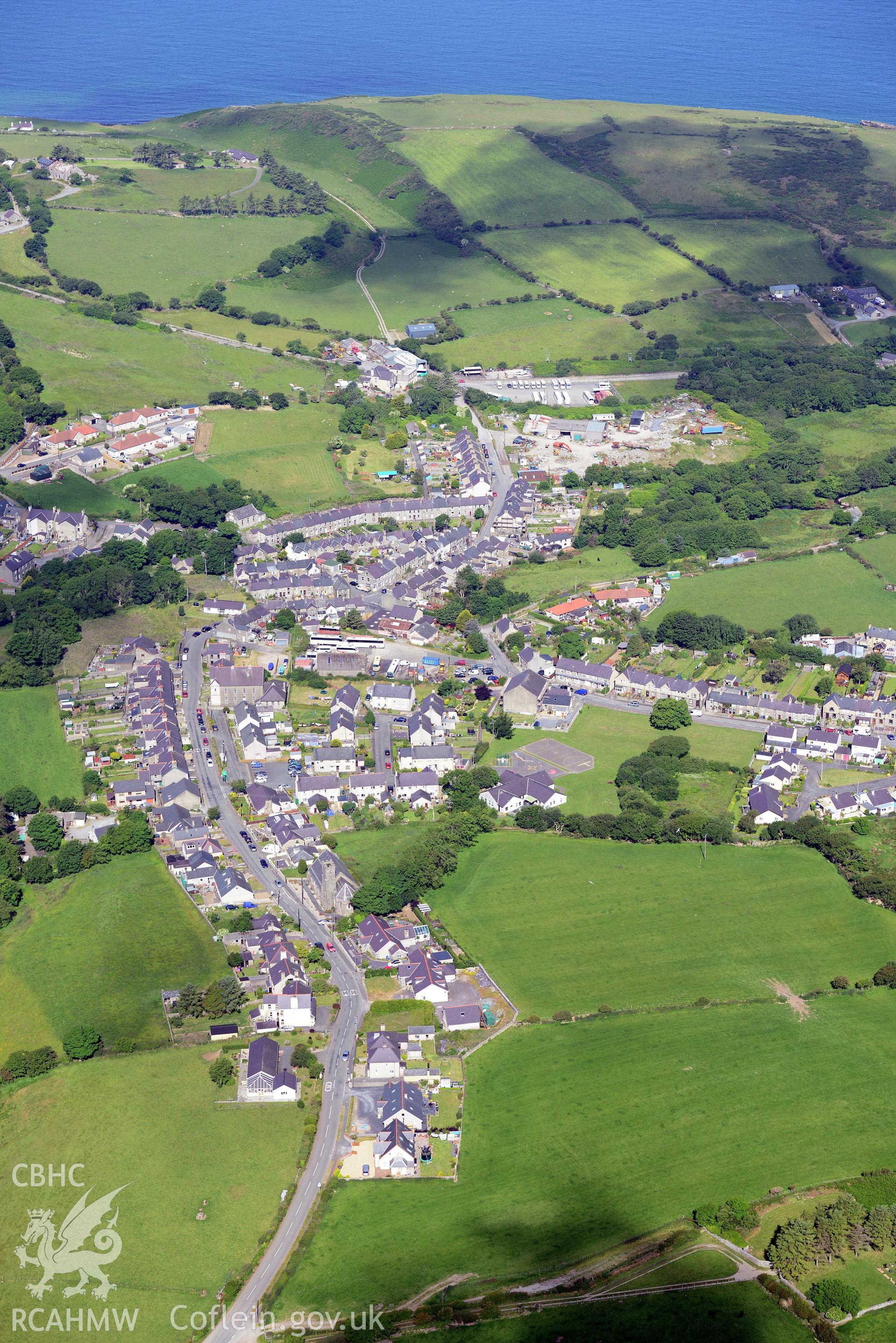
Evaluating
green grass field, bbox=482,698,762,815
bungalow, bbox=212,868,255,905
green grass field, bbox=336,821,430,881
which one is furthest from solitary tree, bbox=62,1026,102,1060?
green grass field, bbox=482,698,762,815

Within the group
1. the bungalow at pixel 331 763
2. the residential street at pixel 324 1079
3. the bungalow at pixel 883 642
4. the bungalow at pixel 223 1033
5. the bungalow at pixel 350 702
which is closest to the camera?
the residential street at pixel 324 1079

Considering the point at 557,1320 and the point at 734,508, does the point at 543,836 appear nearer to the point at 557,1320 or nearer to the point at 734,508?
the point at 557,1320

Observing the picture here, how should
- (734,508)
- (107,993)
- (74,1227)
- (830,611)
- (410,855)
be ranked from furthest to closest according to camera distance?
1. (734,508)
2. (830,611)
3. (410,855)
4. (107,993)
5. (74,1227)

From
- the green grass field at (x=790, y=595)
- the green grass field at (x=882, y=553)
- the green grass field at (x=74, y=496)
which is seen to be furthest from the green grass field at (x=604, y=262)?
the green grass field at (x=74, y=496)

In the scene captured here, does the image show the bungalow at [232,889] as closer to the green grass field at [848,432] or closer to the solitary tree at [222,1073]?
the solitary tree at [222,1073]

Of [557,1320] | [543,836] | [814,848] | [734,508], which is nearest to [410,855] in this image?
[543,836]

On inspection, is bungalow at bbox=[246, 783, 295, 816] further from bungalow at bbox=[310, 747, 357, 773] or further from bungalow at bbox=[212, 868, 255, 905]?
bungalow at bbox=[212, 868, 255, 905]
